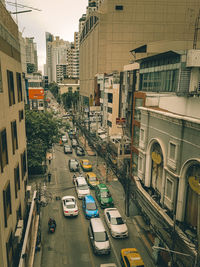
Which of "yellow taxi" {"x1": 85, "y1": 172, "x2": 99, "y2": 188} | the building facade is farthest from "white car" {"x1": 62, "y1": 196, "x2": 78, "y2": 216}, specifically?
the building facade

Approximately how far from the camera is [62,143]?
192 feet

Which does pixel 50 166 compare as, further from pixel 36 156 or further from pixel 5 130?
pixel 5 130

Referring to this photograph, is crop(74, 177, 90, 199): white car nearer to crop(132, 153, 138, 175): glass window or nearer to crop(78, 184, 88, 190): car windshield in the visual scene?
A: crop(78, 184, 88, 190): car windshield

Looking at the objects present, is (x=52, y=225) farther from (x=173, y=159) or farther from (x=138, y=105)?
(x=138, y=105)

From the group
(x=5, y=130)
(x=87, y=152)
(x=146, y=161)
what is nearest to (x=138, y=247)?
(x=146, y=161)

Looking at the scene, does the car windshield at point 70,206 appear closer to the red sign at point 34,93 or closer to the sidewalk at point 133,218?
the sidewalk at point 133,218

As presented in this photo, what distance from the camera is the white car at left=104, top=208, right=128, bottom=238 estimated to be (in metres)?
21.5

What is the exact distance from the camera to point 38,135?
33.7 metres

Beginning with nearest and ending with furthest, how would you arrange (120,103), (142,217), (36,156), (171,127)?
1. (171,127)
2. (142,217)
3. (36,156)
4. (120,103)

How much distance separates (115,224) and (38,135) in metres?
18.0

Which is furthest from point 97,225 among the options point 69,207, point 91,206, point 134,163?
point 134,163

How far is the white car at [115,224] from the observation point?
2150 cm

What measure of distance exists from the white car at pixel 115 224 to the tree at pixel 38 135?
1300 centimetres

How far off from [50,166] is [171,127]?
101 ft
